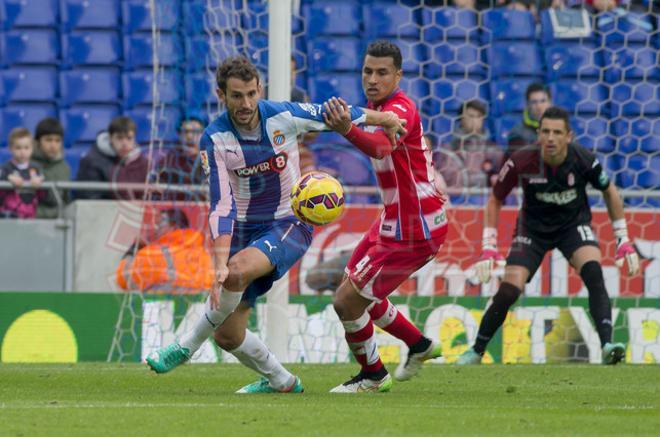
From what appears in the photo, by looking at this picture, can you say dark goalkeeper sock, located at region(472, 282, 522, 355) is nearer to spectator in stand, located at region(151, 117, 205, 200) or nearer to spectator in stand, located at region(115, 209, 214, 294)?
spectator in stand, located at region(115, 209, 214, 294)

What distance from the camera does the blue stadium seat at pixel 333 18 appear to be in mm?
12945

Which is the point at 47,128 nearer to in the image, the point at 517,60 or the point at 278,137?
the point at 517,60

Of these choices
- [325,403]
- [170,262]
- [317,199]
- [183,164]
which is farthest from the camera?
[183,164]

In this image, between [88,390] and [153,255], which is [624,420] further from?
[153,255]

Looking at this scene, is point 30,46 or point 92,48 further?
point 30,46

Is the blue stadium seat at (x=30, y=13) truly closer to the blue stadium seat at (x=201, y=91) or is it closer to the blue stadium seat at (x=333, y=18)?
the blue stadium seat at (x=333, y=18)

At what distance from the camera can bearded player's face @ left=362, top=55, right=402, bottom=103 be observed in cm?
747

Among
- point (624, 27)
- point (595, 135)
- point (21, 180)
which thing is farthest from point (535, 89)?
point (21, 180)

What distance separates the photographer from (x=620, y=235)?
952 cm

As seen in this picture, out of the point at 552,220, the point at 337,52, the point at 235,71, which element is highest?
the point at 337,52

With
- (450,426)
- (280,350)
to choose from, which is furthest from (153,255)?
(450,426)

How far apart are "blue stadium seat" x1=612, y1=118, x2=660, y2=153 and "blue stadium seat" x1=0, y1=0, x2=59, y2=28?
6370 millimetres

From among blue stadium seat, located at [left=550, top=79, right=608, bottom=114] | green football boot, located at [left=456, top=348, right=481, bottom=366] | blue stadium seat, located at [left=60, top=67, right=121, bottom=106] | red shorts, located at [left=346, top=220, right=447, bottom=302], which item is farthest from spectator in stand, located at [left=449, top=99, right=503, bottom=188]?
blue stadium seat, located at [left=60, top=67, right=121, bottom=106]

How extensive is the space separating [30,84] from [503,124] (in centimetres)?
516
